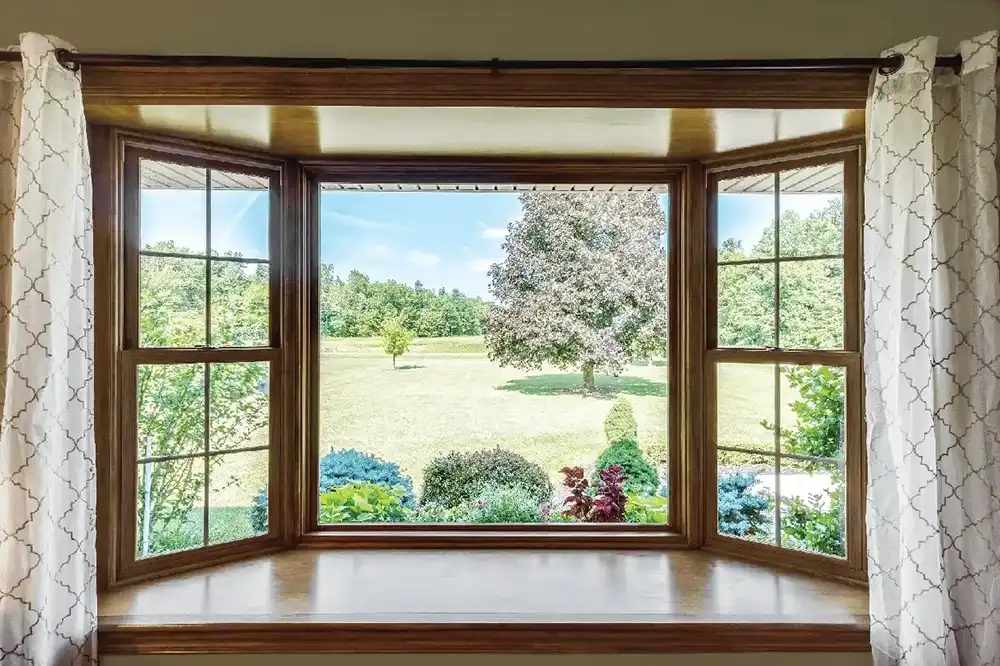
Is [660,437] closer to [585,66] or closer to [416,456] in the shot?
[416,456]

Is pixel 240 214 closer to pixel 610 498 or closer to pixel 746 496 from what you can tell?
pixel 610 498

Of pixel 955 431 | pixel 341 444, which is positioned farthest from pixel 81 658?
pixel 955 431

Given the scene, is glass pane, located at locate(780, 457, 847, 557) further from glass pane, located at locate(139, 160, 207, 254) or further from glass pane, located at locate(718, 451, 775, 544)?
glass pane, located at locate(139, 160, 207, 254)

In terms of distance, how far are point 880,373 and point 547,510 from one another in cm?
120

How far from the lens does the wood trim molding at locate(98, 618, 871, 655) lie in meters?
1.62

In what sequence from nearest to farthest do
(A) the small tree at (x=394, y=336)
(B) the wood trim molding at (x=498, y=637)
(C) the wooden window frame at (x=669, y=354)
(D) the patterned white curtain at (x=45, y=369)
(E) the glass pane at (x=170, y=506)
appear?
1. (D) the patterned white curtain at (x=45, y=369)
2. (B) the wood trim molding at (x=498, y=637)
3. (E) the glass pane at (x=170, y=506)
4. (C) the wooden window frame at (x=669, y=354)
5. (A) the small tree at (x=394, y=336)

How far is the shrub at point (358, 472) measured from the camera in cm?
223

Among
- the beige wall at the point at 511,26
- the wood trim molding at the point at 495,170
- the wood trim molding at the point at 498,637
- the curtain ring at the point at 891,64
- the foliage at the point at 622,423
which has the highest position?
the beige wall at the point at 511,26

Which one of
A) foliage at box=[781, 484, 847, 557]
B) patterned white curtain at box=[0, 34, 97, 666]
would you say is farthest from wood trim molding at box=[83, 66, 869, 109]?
foliage at box=[781, 484, 847, 557]

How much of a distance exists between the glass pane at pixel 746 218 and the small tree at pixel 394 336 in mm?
1180

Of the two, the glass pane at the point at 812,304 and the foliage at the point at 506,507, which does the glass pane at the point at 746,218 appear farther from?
the foliage at the point at 506,507

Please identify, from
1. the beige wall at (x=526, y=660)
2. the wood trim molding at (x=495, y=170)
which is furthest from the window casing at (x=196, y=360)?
the beige wall at (x=526, y=660)

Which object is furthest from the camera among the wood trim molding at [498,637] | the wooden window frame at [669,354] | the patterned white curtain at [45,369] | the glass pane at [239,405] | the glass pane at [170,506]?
the wooden window frame at [669,354]

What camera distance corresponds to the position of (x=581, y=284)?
2240 millimetres
